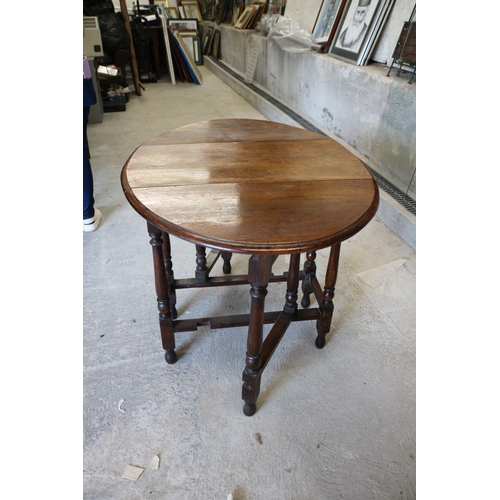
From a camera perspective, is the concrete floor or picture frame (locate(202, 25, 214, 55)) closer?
the concrete floor

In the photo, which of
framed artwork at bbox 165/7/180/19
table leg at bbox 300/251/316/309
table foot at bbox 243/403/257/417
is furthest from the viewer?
framed artwork at bbox 165/7/180/19

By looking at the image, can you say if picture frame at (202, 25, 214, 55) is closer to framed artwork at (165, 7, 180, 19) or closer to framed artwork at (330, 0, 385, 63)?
framed artwork at (165, 7, 180, 19)

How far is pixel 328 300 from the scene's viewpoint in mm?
1510

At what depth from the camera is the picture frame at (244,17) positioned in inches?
228

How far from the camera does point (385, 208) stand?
2.46 meters

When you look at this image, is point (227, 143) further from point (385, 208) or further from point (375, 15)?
point (375, 15)

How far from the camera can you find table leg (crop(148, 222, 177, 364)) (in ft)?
4.10

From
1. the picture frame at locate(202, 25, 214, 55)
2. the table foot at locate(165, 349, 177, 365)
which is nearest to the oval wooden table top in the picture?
the table foot at locate(165, 349, 177, 365)

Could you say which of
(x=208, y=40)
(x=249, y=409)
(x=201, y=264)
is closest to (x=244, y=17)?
(x=208, y=40)

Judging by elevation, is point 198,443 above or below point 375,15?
below

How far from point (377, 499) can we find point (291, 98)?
404 cm

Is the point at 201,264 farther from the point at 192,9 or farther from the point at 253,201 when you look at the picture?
the point at 192,9

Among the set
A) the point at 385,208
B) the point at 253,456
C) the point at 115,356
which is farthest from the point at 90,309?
the point at 385,208

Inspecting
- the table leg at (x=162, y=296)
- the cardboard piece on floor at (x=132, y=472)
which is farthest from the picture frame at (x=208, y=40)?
the cardboard piece on floor at (x=132, y=472)
